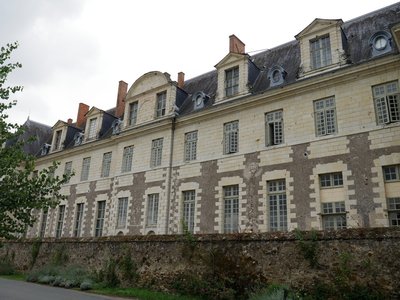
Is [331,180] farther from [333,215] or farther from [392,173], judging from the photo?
[392,173]

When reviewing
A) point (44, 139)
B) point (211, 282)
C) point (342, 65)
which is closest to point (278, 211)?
point (211, 282)

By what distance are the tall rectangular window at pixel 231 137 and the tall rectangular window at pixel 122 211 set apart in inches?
266

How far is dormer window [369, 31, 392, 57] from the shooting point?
43.2 ft

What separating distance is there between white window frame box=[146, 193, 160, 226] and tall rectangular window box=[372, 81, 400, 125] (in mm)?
10665

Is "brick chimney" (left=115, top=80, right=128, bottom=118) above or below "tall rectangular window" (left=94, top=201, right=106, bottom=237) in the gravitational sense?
above

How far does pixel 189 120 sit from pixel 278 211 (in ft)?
21.7

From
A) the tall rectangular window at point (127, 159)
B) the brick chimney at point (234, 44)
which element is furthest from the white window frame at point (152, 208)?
the brick chimney at point (234, 44)

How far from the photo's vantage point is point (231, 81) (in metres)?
17.5

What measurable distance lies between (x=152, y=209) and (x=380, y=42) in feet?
40.5

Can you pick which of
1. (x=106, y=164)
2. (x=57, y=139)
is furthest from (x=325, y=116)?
(x=57, y=139)

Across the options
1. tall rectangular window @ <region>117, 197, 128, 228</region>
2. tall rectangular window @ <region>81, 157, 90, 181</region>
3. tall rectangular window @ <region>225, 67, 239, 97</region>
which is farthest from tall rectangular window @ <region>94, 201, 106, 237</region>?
tall rectangular window @ <region>225, 67, 239, 97</region>

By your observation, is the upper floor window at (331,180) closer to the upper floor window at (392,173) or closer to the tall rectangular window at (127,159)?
the upper floor window at (392,173)

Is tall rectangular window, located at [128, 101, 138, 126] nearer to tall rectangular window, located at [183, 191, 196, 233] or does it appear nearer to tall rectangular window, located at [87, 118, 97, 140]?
tall rectangular window, located at [87, 118, 97, 140]

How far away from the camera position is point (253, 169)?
49.6ft
